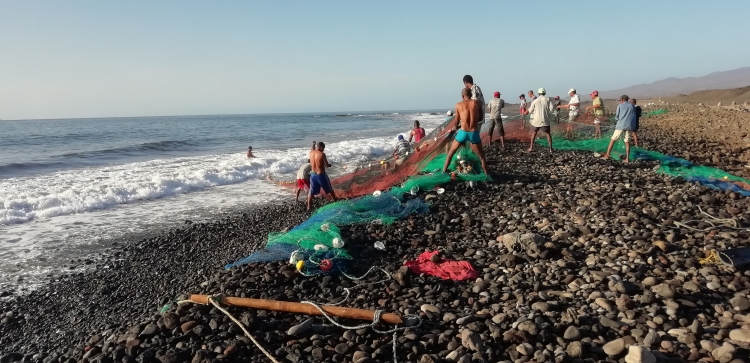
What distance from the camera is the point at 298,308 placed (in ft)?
12.9

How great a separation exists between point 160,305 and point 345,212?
284cm

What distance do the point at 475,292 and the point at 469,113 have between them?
4.60 meters

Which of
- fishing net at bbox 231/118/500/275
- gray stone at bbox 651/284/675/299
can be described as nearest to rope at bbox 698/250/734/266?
gray stone at bbox 651/284/675/299

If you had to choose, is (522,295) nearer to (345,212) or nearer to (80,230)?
(345,212)

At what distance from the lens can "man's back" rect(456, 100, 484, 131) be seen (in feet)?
27.0

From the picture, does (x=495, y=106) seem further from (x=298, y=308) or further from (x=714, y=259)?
(x=298, y=308)

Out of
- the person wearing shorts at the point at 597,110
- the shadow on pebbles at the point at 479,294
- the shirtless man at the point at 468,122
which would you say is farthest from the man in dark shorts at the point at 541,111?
the person wearing shorts at the point at 597,110

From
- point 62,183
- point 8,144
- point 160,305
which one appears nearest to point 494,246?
point 160,305

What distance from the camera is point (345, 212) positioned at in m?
6.93

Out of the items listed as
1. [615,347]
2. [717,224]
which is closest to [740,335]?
[615,347]

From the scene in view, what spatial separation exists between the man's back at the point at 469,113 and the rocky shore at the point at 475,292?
1.30 m

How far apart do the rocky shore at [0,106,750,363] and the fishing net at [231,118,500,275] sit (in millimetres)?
206

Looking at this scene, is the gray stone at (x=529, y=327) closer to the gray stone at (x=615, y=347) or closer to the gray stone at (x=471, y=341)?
the gray stone at (x=471, y=341)

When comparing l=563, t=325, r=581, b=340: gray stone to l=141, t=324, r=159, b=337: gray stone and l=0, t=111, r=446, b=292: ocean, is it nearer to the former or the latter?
l=141, t=324, r=159, b=337: gray stone
